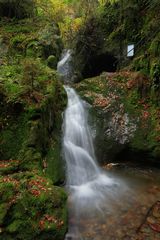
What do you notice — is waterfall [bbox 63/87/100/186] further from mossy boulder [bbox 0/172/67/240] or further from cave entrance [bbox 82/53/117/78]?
cave entrance [bbox 82/53/117/78]

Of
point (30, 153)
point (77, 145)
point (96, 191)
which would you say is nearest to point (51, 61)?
point (77, 145)

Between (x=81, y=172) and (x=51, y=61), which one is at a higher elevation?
(x=51, y=61)

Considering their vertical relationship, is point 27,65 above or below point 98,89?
above

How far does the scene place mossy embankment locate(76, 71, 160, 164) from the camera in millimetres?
9594

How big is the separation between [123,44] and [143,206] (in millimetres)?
9141

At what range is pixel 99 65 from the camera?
14.8m

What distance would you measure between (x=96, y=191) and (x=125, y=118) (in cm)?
361

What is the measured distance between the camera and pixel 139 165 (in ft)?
31.3

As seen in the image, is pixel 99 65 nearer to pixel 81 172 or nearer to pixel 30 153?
pixel 81 172

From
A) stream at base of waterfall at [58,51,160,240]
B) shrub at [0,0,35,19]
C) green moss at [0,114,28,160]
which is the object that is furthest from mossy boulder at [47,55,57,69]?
green moss at [0,114,28,160]

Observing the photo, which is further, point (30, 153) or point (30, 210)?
point (30, 153)

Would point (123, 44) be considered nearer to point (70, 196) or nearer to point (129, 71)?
point (129, 71)

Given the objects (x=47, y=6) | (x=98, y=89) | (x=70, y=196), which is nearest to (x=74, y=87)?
(x=98, y=89)

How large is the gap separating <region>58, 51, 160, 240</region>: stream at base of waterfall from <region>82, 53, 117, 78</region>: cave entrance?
397cm
